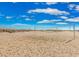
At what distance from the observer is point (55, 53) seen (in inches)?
169

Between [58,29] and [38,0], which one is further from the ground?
[38,0]

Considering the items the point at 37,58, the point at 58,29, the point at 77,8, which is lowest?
the point at 37,58

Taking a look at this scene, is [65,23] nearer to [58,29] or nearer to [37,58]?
[58,29]

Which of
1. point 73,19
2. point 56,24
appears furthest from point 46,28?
point 73,19

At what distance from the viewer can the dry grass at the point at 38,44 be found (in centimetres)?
430

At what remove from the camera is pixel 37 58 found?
425 centimetres

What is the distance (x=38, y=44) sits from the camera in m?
4.35

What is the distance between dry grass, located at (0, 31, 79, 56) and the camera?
430 cm

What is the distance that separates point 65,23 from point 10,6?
0.94 m

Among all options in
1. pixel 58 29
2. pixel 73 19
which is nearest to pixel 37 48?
pixel 58 29

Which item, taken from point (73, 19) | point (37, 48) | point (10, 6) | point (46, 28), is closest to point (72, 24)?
point (73, 19)

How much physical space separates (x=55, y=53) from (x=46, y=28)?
44cm

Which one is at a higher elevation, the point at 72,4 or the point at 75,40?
the point at 72,4

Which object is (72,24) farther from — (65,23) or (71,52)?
(71,52)
